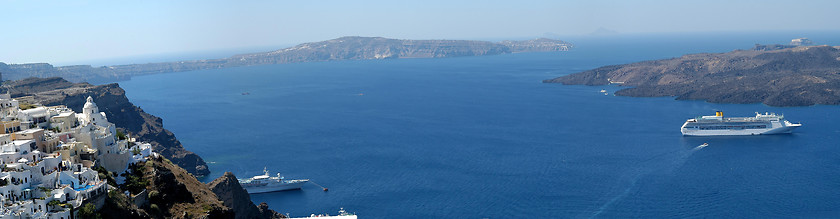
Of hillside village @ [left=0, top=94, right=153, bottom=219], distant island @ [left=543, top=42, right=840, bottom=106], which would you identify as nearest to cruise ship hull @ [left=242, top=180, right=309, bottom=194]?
hillside village @ [left=0, top=94, right=153, bottom=219]

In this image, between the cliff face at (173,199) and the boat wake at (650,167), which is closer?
the cliff face at (173,199)

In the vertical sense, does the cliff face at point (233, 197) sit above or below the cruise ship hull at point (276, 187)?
above

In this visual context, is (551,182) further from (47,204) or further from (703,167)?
(47,204)

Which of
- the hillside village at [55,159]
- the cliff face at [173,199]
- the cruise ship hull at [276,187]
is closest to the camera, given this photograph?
the hillside village at [55,159]

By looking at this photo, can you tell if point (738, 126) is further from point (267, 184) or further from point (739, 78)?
point (267, 184)

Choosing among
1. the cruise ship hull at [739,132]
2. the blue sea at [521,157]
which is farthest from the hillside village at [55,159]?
the cruise ship hull at [739,132]

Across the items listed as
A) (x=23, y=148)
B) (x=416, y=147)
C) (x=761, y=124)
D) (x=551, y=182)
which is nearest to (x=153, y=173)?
(x=23, y=148)

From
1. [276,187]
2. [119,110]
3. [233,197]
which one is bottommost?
[276,187]

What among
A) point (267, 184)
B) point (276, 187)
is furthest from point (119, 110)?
point (276, 187)

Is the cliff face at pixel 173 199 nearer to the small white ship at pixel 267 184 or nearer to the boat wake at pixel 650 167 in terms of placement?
the small white ship at pixel 267 184
